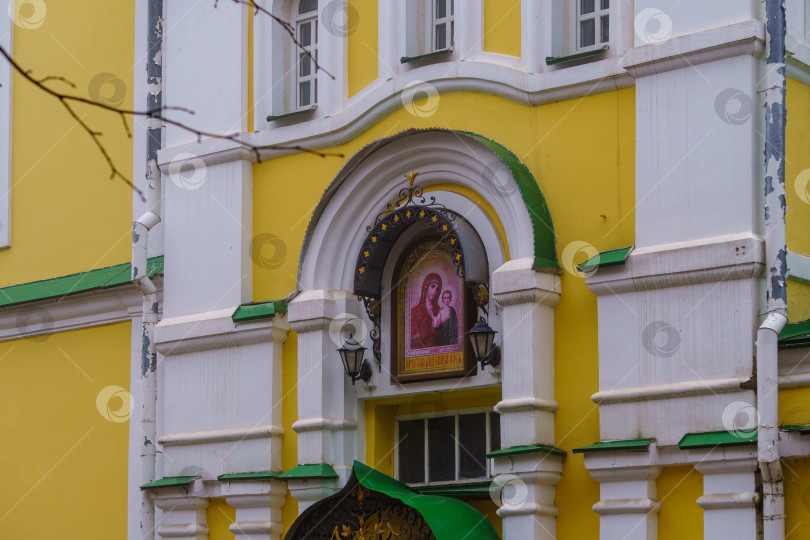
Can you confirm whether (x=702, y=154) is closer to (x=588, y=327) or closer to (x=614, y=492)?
(x=588, y=327)

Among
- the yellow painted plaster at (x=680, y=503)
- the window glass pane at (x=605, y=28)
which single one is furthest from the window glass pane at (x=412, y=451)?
the window glass pane at (x=605, y=28)

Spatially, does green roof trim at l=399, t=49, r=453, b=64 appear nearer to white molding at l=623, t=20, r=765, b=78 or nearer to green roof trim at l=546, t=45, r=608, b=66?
green roof trim at l=546, t=45, r=608, b=66

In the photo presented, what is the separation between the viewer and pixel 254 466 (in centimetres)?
1223

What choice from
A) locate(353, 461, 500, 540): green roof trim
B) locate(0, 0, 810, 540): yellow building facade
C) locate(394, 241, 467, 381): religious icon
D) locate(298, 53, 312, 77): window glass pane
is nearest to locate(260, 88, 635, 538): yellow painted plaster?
locate(0, 0, 810, 540): yellow building facade

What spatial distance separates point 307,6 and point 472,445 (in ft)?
13.5

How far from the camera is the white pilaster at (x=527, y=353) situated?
418 inches

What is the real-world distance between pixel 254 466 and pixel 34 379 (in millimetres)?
3296

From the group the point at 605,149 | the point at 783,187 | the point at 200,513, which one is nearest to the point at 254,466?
the point at 200,513

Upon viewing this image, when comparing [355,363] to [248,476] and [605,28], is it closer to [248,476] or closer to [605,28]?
[248,476]

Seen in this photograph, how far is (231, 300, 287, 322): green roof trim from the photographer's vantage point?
1230 centimetres

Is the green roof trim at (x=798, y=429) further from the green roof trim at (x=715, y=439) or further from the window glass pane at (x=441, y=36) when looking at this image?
the window glass pane at (x=441, y=36)

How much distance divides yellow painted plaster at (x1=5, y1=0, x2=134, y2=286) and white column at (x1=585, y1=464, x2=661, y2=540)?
5.76m

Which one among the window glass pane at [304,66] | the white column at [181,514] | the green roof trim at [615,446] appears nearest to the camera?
the green roof trim at [615,446]

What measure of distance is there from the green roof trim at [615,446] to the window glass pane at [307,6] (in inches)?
188
